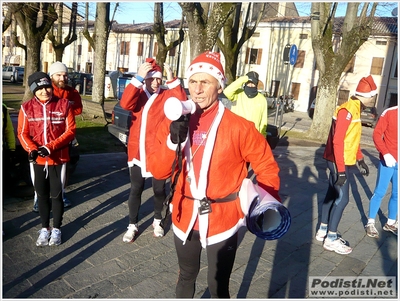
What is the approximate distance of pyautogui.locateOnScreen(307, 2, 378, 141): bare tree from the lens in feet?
39.2

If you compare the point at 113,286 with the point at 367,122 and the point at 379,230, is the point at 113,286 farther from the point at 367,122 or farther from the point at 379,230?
the point at 367,122

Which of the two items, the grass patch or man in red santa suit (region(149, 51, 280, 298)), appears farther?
the grass patch

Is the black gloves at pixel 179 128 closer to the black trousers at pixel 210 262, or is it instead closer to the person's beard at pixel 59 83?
the black trousers at pixel 210 262

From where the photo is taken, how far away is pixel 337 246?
14.1 ft

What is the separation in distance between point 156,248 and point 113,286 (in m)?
0.87

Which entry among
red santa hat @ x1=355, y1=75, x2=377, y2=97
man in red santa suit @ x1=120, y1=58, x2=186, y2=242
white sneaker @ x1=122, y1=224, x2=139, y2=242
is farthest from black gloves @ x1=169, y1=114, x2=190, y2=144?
red santa hat @ x1=355, y1=75, x2=377, y2=97

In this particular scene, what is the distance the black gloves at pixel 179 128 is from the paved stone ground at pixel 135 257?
1.77m

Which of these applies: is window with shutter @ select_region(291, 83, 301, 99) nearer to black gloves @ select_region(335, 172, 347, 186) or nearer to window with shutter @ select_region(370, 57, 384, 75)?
window with shutter @ select_region(370, 57, 384, 75)

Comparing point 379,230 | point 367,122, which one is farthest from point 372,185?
point 367,122

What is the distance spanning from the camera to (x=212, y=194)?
237 cm

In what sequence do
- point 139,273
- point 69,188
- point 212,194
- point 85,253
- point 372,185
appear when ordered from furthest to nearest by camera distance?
1. point 372,185
2. point 69,188
3. point 85,253
4. point 139,273
5. point 212,194

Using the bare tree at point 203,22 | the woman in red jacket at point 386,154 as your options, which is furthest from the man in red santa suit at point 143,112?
the bare tree at point 203,22

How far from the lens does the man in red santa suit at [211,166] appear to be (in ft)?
7.63

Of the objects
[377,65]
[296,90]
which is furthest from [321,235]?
[296,90]
